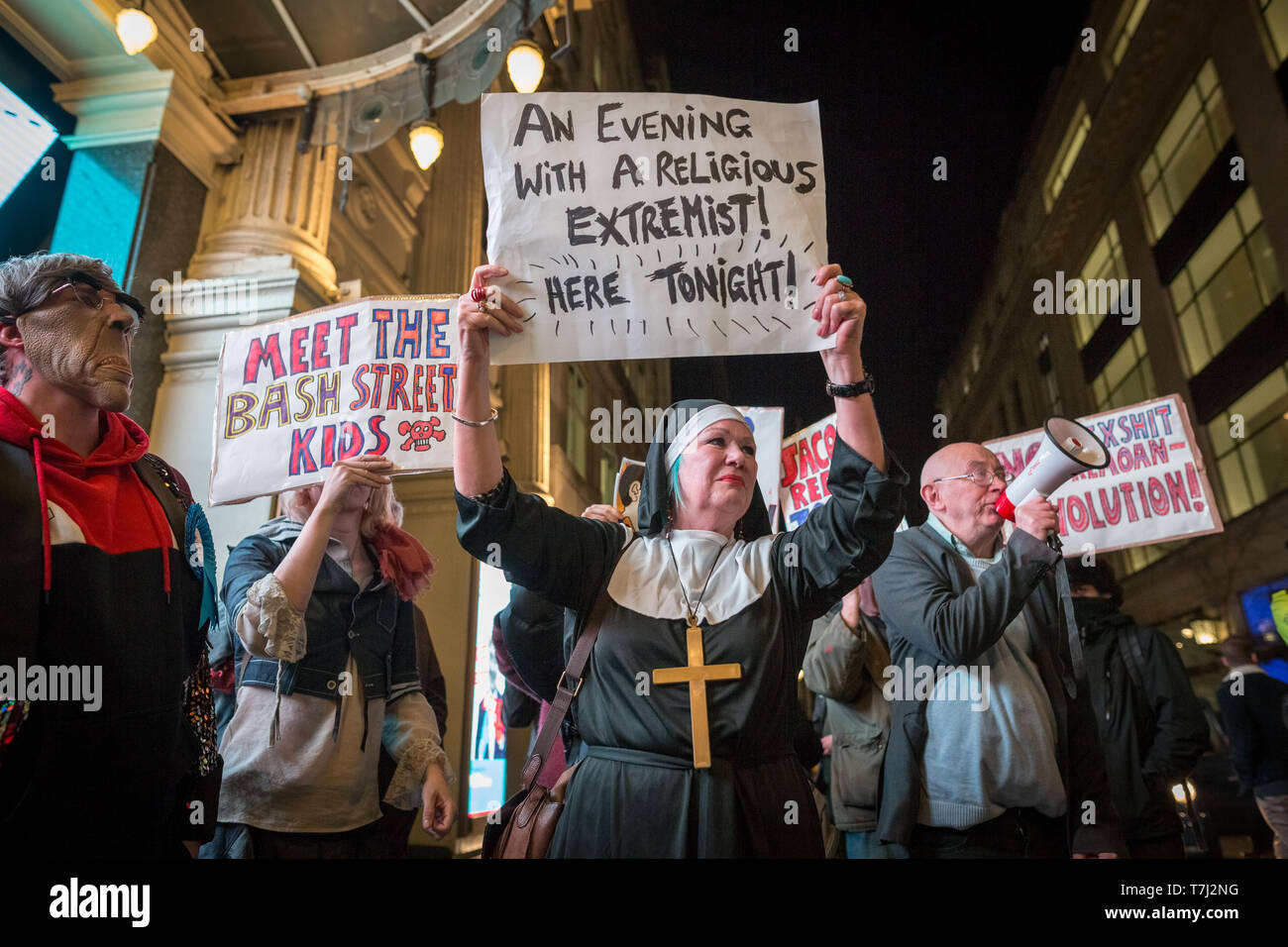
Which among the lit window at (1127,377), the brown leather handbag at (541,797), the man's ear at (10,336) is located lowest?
the brown leather handbag at (541,797)

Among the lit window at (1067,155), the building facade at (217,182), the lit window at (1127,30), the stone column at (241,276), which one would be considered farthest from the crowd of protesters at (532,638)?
the lit window at (1067,155)

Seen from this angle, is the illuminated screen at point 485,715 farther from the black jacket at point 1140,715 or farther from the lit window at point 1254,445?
the lit window at point 1254,445

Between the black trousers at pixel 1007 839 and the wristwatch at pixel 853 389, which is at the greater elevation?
the wristwatch at pixel 853 389

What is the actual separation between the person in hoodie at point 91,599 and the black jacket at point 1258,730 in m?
4.67

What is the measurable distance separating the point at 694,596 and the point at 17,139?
3870 millimetres

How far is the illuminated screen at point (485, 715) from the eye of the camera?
5992 millimetres

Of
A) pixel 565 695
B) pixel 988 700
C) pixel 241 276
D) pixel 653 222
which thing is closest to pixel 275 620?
pixel 565 695

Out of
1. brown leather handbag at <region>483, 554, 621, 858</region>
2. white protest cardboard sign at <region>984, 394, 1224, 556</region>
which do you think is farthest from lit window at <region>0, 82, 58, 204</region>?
white protest cardboard sign at <region>984, 394, 1224, 556</region>

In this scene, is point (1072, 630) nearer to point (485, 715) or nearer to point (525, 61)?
point (525, 61)

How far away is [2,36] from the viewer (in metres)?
3.82

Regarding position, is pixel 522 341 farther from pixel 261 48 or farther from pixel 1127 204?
pixel 1127 204

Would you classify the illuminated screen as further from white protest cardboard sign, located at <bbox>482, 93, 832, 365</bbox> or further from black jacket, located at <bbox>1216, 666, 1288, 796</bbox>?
black jacket, located at <bbox>1216, 666, 1288, 796</bbox>
